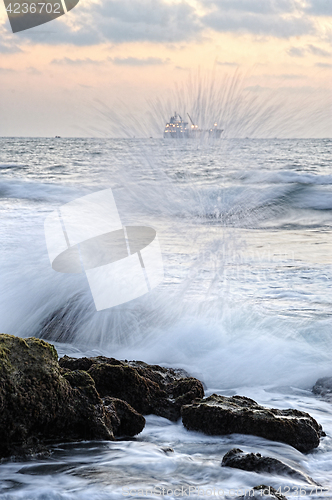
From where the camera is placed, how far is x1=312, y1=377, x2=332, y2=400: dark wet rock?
4.10 m

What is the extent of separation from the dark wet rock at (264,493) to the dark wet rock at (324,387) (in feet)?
6.23

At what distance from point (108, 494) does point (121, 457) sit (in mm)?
393

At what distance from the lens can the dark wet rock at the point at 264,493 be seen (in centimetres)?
224

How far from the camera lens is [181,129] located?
5.16 m

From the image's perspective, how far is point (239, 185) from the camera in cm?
767

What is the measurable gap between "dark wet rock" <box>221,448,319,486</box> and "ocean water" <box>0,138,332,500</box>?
5 centimetres

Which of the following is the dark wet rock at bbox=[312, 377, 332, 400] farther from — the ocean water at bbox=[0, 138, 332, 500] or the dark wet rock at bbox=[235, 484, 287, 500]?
the dark wet rock at bbox=[235, 484, 287, 500]

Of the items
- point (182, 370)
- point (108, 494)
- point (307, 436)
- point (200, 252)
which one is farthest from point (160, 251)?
point (108, 494)

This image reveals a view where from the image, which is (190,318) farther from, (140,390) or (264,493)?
(264,493)

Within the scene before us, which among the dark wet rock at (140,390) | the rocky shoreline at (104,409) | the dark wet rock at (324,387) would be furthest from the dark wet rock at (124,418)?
the dark wet rock at (324,387)

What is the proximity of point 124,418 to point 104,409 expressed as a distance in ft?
0.69

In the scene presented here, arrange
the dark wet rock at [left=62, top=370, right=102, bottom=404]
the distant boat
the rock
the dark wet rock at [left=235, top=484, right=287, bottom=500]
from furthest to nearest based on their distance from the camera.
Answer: the distant boat
the rock
the dark wet rock at [left=62, top=370, right=102, bottom=404]
the dark wet rock at [left=235, top=484, right=287, bottom=500]

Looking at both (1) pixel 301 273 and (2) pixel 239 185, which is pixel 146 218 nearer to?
(2) pixel 239 185

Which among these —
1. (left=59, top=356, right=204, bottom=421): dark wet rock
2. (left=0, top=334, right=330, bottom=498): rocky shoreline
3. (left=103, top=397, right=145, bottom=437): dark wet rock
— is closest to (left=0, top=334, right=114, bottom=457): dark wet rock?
(left=0, top=334, right=330, bottom=498): rocky shoreline
